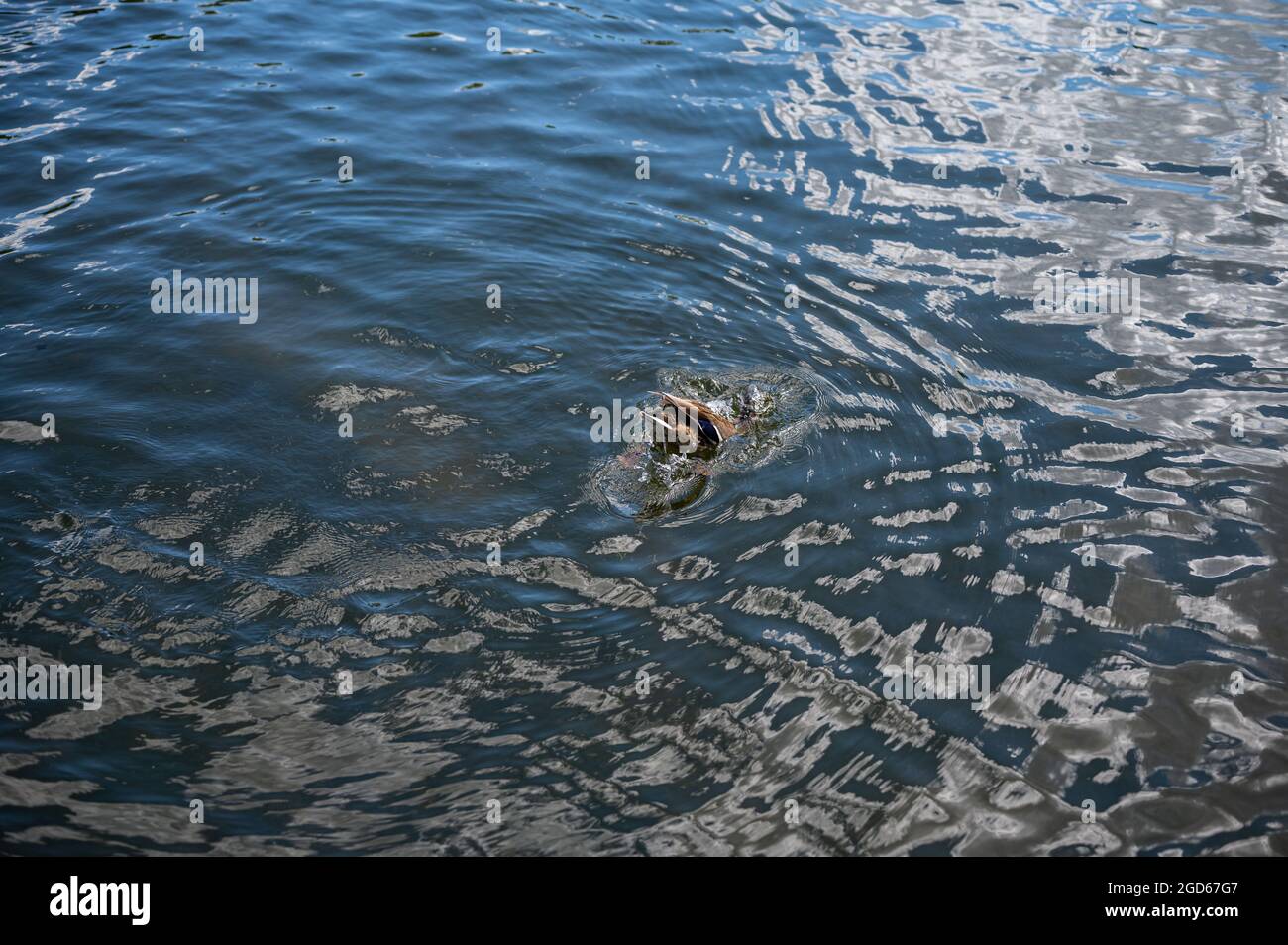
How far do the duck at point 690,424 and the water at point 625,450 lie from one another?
0.47 m

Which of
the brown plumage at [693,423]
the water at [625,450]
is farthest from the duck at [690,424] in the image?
the water at [625,450]

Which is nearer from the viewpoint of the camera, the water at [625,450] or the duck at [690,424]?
the water at [625,450]

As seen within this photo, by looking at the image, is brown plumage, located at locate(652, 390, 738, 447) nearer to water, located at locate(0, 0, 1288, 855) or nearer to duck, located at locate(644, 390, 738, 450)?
duck, located at locate(644, 390, 738, 450)

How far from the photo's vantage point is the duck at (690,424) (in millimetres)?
8328

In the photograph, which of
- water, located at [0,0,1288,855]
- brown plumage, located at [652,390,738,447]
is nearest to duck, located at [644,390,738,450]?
brown plumage, located at [652,390,738,447]

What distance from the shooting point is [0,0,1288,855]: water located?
239 inches

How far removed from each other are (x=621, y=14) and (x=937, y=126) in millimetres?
5988

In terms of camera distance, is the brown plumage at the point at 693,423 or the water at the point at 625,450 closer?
the water at the point at 625,450

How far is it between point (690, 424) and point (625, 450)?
0.58 meters

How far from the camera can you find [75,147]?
41.3 feet

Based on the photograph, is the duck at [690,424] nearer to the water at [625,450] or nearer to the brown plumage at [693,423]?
the brown plumage at [693,423]

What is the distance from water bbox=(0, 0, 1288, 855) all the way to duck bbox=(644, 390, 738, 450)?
468 mm

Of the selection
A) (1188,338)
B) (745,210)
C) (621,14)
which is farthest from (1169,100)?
(621,14)

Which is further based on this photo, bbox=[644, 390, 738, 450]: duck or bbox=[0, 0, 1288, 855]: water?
bbox=[644, 390, 738, 450]: duck
